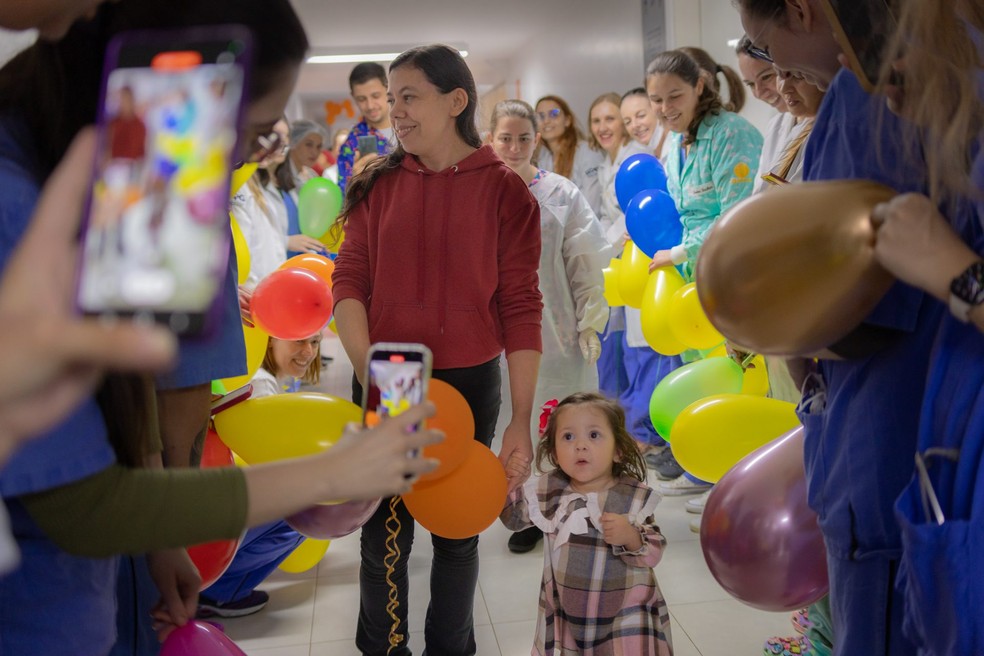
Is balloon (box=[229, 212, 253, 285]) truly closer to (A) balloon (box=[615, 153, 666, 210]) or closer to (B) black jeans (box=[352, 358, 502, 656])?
(B) black jeans (box=[352, 358, 502, 656])

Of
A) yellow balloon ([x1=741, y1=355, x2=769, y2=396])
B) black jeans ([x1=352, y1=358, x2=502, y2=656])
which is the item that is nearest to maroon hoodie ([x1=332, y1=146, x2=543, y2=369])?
black jeans ([x1=352, y1=358, x2=502, y2=656])

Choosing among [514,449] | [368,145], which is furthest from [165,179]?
[368,145]

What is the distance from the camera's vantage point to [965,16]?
0.82m

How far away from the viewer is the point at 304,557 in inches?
Result: 98.1

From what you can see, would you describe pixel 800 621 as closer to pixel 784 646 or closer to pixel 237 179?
pixel 784 646

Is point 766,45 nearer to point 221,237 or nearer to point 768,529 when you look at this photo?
point 768,529

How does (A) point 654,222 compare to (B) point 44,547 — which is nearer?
(B) point 44,547

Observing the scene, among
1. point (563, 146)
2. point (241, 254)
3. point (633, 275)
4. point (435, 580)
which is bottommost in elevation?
point (435, 580)

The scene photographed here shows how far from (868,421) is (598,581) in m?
0.93

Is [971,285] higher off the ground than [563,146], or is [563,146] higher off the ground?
[563,146]

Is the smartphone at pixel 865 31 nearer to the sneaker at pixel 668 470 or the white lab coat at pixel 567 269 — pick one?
the white lab coat at pixel 567 269

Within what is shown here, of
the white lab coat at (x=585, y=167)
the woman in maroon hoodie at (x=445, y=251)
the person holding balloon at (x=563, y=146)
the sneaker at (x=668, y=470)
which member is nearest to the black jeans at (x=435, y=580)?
the woman in maroon hoodie at (x=445, y=251)

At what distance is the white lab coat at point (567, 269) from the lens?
264cm

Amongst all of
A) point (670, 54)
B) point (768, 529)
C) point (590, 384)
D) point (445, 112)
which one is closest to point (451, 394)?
point (768, 529)
